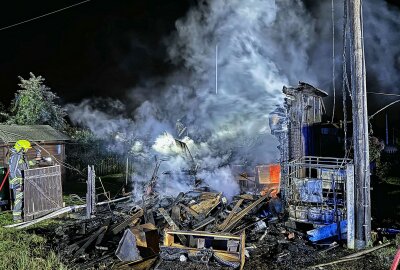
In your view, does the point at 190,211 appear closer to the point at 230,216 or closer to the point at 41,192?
the point at 230,216

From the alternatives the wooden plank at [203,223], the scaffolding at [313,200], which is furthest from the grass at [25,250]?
the scaffolding at [313,200]

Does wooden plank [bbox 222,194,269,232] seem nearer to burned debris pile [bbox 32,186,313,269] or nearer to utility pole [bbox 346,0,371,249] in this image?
burned debris pile [bbox 32,186,313,269]

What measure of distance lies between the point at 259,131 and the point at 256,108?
2658 mm

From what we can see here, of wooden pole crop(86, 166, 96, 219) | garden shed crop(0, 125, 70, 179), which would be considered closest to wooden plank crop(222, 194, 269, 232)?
wooden pole crop(86, 166, 96, 219)

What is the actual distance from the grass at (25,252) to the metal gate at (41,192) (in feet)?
3.89

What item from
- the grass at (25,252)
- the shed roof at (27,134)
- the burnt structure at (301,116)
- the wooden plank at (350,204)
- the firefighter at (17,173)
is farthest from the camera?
the burnt structure at (301,116)

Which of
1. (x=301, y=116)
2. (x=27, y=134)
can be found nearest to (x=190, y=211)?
(x=301, y=116)

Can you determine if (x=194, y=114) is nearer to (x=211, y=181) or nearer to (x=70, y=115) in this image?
(x=70, y=115)

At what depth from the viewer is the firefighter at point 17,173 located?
12422 mm

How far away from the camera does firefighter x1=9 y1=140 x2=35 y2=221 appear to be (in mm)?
12422

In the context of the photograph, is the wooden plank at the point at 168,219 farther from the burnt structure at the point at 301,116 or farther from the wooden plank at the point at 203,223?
the burnt structure at the point at 301,116

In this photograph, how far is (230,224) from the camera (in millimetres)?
10617

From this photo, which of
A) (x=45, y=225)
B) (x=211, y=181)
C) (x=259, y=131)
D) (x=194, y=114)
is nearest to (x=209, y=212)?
(x=211, y=181)

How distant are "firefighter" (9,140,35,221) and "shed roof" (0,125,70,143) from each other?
209 inches
